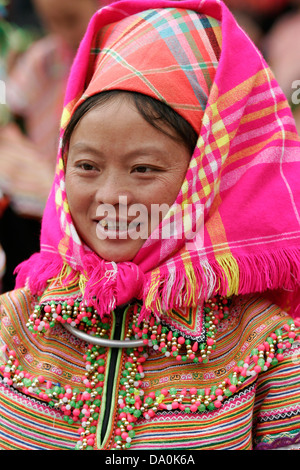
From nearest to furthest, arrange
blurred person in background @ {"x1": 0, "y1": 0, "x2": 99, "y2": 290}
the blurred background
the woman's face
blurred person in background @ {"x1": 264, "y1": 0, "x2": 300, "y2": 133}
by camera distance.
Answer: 1. the woman's face
2. blurred person in background @ {"x1": 0, "y1": 0, "x2": 99, "y2": 290}
3. the blurred background
4. blurred person in background @ {"x1": 264, "y1": 0, "x2": 300, "y2": 133}

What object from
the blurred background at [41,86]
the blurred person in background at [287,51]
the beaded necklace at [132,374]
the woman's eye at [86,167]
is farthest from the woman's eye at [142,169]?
the blurred person in background at [287,51]

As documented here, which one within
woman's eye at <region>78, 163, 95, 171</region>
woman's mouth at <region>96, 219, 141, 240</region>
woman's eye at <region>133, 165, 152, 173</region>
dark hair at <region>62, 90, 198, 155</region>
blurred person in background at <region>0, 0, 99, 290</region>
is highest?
blurred person in background at <region>0, 0, 99, 290</region>

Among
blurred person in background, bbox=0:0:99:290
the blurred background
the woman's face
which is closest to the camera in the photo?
the woman's face

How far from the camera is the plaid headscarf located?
1.40 metres

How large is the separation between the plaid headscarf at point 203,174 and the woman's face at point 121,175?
0.03 m

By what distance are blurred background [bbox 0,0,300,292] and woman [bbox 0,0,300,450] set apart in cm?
137

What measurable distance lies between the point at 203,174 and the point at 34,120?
10.0 feet

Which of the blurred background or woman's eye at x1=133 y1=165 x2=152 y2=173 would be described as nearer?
woman's eye at x1=133 y1=165 x2=152 y2=173

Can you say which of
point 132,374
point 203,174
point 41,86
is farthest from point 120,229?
point 41,86

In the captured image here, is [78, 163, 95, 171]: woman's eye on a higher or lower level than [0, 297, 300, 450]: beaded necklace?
higher

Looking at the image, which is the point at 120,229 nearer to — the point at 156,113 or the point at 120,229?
the point at 120,229

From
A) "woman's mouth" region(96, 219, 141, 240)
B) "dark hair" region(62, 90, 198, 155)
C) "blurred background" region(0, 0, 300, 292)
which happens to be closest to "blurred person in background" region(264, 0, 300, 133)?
"blurred background" region(0, 0, 300, 292)

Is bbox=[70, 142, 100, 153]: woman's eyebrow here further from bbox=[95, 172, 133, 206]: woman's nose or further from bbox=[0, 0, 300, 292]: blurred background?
bbox=[0, 0, 300, 292]: blurred background
